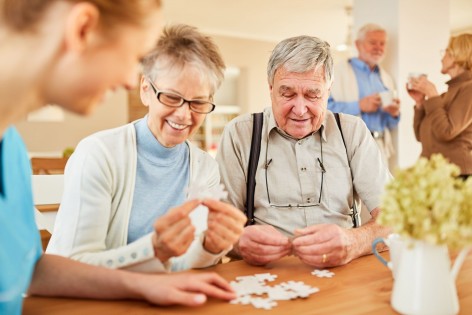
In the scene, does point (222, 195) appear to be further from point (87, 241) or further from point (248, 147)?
point (248, 147)

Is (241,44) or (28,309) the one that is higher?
(241,44)

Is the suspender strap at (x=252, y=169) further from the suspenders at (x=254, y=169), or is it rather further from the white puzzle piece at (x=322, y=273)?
the white puzzle piece at (x=322, y=273)

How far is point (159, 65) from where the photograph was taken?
134 cm

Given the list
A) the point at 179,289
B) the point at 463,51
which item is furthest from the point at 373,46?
the point at 179,289

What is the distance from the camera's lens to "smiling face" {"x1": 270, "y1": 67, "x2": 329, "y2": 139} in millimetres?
1773

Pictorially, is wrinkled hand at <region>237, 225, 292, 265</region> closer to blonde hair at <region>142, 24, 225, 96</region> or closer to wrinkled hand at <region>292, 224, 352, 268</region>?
wrinkled hand at <region>292, 224, 352, 268</region>

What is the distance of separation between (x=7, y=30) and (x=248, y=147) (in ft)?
4.15

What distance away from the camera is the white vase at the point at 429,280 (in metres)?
0.96

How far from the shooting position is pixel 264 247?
135 cm

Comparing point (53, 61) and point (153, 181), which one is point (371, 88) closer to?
point (153, 181)

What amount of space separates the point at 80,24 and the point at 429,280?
2.72 feet

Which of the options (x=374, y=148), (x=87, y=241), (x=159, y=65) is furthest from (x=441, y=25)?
(x=87, y=241)

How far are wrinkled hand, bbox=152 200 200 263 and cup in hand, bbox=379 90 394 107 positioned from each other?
118 inches

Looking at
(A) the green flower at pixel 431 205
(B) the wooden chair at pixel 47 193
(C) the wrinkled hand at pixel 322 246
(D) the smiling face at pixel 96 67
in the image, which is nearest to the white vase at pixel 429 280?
(A) the green flower at pixel 431 205
